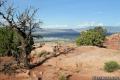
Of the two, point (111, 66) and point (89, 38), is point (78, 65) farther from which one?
point (89, 38)

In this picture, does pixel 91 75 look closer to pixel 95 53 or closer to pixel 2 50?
pixel 95 53

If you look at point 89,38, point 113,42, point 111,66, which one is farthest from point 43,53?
point 113,42

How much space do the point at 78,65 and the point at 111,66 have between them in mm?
3611

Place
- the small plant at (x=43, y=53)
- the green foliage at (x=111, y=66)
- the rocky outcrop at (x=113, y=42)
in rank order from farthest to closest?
A: the rocky outcrop at (x=113, y=42)
the small plant at (x=43, y=53)
the green foliage at (x=111, y=66)

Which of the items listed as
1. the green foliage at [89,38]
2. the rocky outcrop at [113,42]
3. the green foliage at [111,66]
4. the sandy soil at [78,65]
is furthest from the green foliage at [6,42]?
the rocky outcrop at [113,42]

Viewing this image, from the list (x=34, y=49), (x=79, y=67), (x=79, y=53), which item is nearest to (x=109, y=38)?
(x=34, y=49)

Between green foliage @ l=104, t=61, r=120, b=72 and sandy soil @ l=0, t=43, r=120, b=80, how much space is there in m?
0.46

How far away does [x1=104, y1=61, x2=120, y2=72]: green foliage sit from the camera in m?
31.8

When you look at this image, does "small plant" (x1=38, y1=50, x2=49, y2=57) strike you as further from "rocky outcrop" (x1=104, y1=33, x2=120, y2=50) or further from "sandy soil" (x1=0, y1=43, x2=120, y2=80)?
"rocky outcrop" (x1=104, y1=33, x2=120, y2=50)

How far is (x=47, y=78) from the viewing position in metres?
30.6

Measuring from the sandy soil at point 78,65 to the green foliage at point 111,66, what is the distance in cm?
46

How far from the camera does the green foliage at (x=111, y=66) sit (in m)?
31.8

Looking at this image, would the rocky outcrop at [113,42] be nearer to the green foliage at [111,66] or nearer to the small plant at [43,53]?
the small plant at [43,53]

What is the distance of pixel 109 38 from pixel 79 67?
32.8 m
